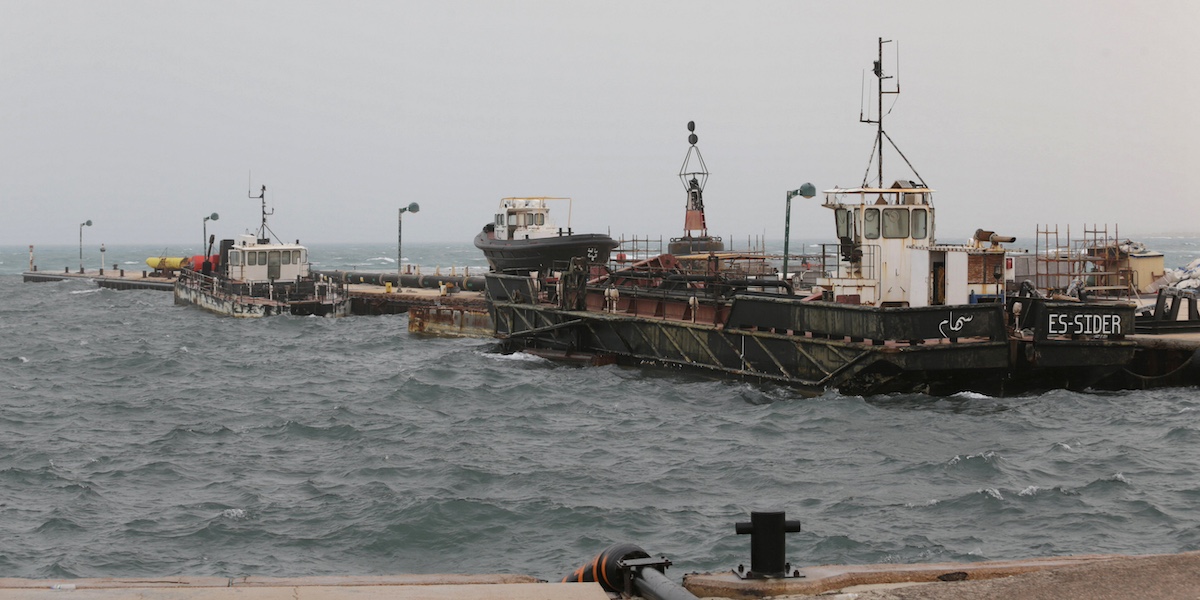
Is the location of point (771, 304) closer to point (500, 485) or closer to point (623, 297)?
point (623, 297)

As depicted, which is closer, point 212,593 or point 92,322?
point 212,593

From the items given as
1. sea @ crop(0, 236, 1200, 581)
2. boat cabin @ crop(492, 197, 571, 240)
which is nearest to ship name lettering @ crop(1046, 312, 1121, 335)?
sea @ crop(0, 236, 1200, 581)

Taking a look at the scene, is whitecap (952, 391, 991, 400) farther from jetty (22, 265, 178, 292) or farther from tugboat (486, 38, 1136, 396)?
jetty (22, 265, 178, 292)

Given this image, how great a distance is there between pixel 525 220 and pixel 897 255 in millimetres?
20381

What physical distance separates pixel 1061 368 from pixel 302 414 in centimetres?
1538

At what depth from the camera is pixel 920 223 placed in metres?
24.6

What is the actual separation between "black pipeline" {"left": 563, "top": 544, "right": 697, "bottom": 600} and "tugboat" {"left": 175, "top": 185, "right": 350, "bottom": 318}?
1583 inches

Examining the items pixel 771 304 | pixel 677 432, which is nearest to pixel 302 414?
pixel 677 432

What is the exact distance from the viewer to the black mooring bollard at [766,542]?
7645 millimetres

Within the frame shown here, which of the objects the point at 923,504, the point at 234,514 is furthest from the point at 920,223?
the point at 234,514

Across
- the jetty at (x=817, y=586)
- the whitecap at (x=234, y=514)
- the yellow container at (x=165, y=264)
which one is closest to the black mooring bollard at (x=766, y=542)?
the jetty at (x=817, y=586)

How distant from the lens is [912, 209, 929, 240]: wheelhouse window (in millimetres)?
24562

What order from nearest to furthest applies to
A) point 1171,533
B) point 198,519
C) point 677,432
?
point 1171,533 → point 198,519 → point 677,432

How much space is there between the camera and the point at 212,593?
7258mm
